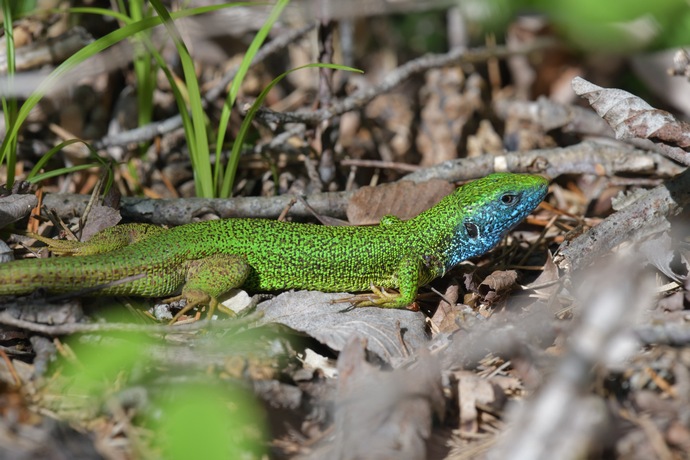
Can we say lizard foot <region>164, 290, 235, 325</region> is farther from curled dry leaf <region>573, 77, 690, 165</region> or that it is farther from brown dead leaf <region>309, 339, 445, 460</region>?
curled dry leaf <region>573, 77, 690, 165</region>

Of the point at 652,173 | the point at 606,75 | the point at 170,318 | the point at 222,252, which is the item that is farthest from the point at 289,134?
the point at 606,75

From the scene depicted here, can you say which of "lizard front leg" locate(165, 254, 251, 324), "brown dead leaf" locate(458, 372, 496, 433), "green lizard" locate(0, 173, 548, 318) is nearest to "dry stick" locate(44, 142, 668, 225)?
"green lizard" locate(0, 173, 548, 318)

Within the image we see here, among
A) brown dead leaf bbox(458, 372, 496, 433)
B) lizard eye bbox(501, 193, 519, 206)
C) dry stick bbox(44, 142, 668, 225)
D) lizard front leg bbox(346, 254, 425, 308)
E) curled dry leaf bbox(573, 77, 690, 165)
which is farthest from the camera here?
dry stick bbox(44, 142, 668, 225)

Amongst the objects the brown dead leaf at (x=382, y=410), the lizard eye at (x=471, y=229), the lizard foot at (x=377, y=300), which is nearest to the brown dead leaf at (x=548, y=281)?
the lizard eye at (x=471, y=229)

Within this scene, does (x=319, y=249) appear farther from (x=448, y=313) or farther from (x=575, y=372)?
(x=575, y=372)

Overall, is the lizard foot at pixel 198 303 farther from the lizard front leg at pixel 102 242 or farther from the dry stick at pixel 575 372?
the dry stick at pixel 575 372

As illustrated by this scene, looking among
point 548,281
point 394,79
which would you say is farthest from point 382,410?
point 394,79

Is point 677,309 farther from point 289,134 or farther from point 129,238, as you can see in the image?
point 129,238
